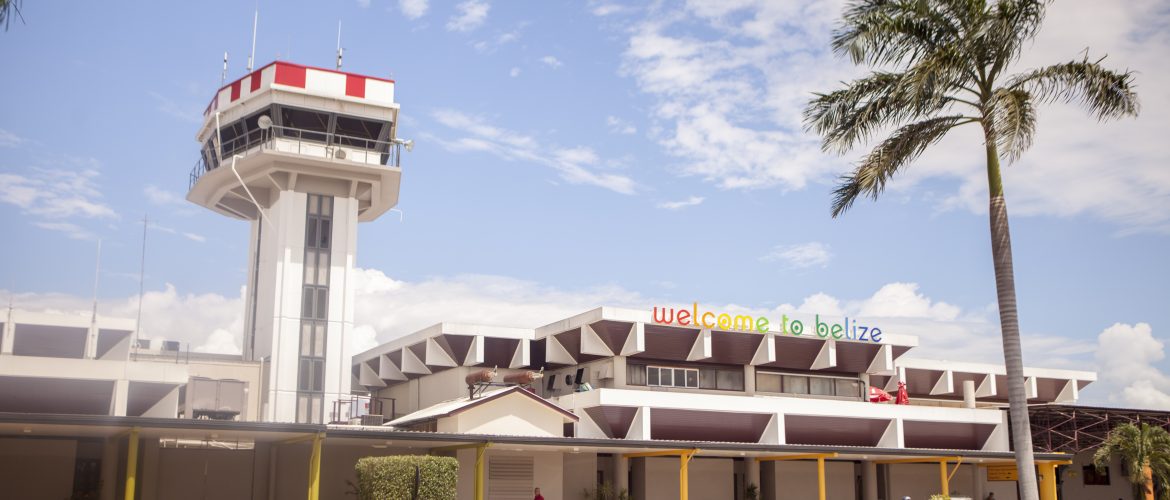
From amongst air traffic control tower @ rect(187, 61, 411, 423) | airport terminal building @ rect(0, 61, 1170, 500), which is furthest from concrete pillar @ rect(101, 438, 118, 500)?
air traffic control tower @ rect(187, 61, 411, 423)

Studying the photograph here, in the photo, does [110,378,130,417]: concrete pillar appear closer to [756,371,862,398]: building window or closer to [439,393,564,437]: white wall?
[439,393,564,437]: white wall

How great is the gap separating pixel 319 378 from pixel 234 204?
499 inches

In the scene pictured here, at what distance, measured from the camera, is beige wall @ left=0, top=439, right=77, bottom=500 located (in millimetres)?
39469

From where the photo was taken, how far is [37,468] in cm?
4003

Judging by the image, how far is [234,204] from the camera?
2437 inches

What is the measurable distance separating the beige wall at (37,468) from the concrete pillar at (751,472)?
99.4 ft

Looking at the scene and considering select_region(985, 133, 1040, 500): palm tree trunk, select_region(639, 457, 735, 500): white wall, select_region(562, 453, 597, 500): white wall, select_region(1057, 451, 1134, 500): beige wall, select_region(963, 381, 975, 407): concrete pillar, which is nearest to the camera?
select_region(985, 133, 1040, 500): palm tree trunk

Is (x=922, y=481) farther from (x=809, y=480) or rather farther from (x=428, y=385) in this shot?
(x=428, y=385)

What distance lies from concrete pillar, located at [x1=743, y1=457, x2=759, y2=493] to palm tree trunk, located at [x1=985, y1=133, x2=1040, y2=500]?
25306 millimetres

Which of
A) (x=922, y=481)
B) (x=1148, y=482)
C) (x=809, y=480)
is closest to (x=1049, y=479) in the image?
(x=922, y=481)

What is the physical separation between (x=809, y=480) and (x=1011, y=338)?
2916 centimetres

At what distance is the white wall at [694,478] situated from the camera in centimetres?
5053

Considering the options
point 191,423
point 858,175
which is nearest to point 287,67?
point 191,423

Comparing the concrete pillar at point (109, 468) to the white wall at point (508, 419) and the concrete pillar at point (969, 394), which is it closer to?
the white wall at point (508, 419)
